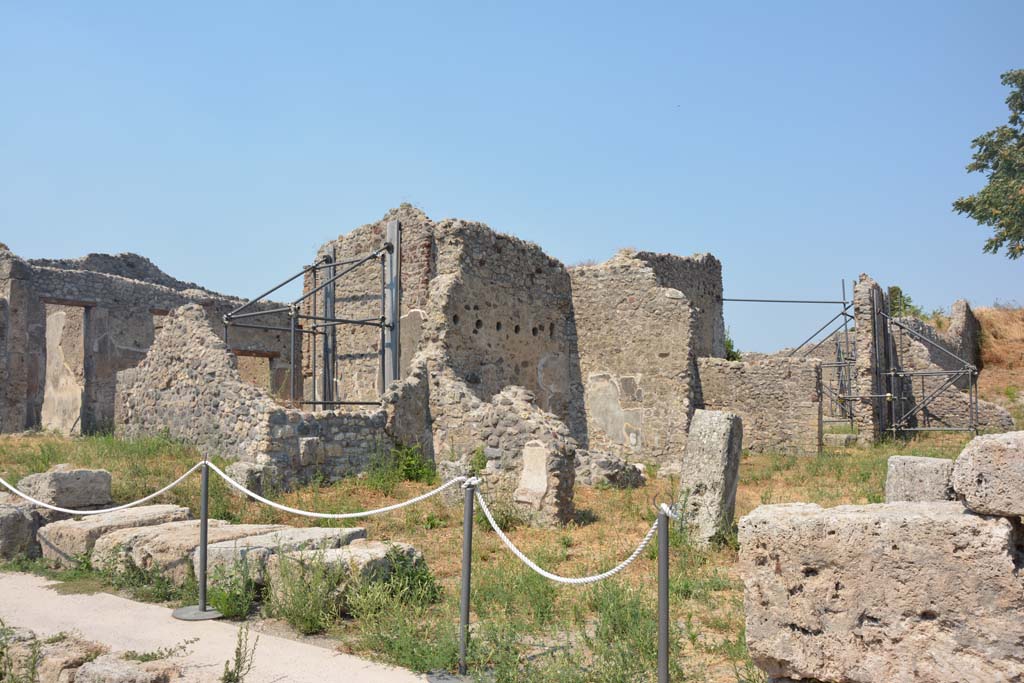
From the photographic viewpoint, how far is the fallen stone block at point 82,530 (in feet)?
23.9

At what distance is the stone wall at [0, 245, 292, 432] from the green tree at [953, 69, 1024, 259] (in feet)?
64.5

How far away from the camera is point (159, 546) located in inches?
262

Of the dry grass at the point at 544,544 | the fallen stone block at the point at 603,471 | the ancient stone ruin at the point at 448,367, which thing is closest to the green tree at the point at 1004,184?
the ancient stone ruin at the point at 448,367

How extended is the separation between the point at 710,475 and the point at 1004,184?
1949 centimetres

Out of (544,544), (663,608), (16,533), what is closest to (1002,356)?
(544,544)

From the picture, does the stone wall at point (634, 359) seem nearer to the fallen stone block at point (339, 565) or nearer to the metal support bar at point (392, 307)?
the metal support bar at point (392, 307)

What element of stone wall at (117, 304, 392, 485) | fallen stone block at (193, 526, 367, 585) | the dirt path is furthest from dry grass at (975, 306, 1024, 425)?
the dirt path

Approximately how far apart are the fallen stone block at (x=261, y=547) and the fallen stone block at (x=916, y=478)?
4705 millimetres

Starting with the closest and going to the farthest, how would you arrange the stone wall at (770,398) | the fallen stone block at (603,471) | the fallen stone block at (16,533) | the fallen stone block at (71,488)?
the fallen stone block at (16,533)
the fallen stone block at (71,488)
the fallen stone block at (603,471)
the stone wall at (770,398)

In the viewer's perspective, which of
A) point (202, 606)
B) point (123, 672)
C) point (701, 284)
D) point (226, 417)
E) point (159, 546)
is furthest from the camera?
point (701, 284)

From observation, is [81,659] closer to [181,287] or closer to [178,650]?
[178,650]

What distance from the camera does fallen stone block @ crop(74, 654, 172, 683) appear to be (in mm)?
4234

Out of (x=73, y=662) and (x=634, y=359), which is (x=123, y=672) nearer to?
(x=73, y=662)

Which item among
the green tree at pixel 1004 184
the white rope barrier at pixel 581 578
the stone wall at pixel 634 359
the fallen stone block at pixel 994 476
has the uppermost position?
the green tree at pixel 1004 184
